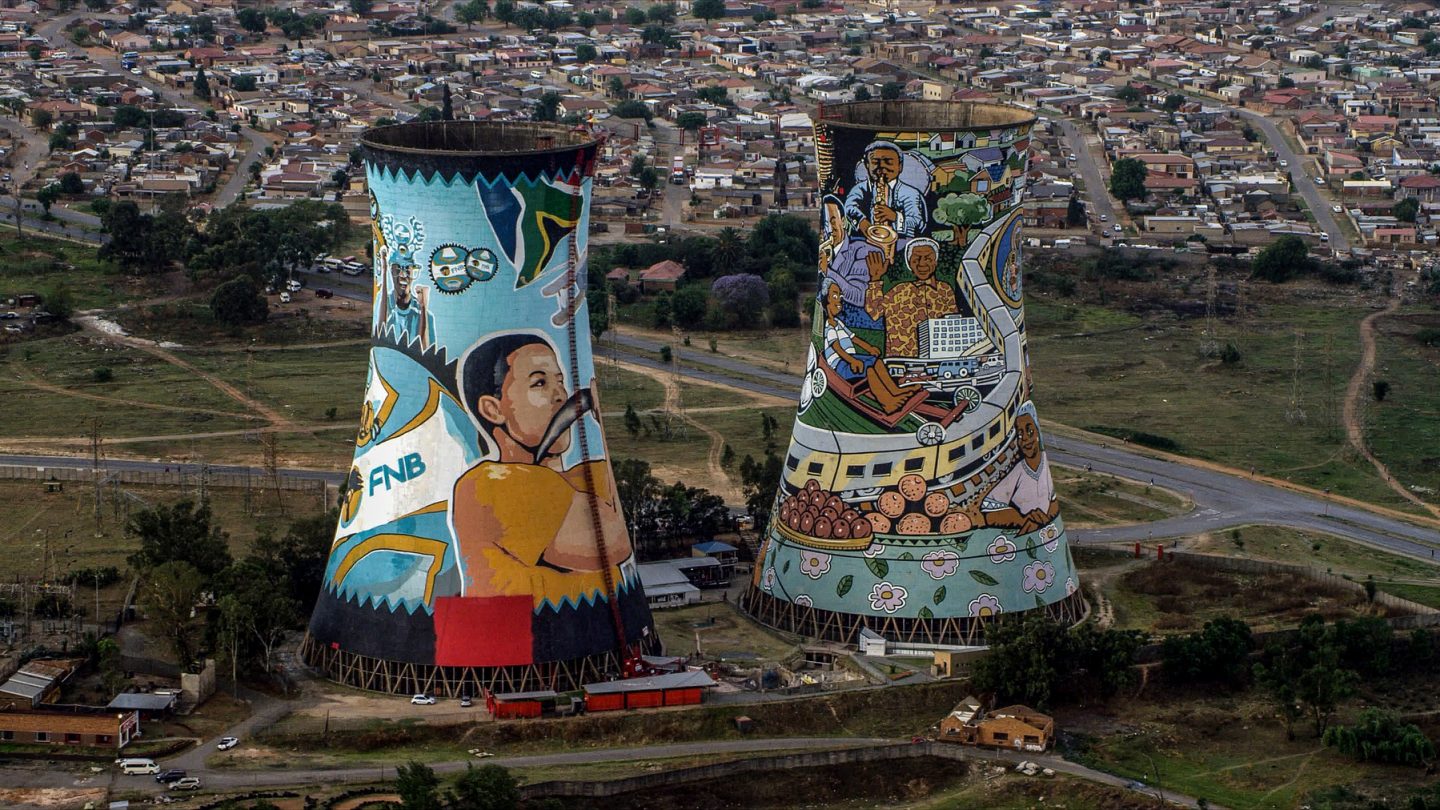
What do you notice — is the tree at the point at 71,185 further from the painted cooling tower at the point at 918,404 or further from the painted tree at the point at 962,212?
the painted tree at the point at 962,212

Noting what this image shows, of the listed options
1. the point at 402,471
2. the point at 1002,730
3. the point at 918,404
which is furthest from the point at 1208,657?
the point at 402,471

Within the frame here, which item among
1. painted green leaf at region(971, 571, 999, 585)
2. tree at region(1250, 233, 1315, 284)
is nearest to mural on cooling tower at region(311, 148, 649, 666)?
painted green leaf at region(971, 571, 999, 585)

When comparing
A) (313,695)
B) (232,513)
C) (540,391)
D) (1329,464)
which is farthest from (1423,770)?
(232,513)

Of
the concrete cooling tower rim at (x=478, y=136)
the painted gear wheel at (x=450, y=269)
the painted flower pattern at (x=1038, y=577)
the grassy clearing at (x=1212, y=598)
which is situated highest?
the concrete cooling tower rim at (x=478, y=136)

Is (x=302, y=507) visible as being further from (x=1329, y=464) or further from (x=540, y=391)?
(x=1329, y=464)

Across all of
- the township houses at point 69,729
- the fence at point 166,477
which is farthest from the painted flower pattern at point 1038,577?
the fence at point 166,477
